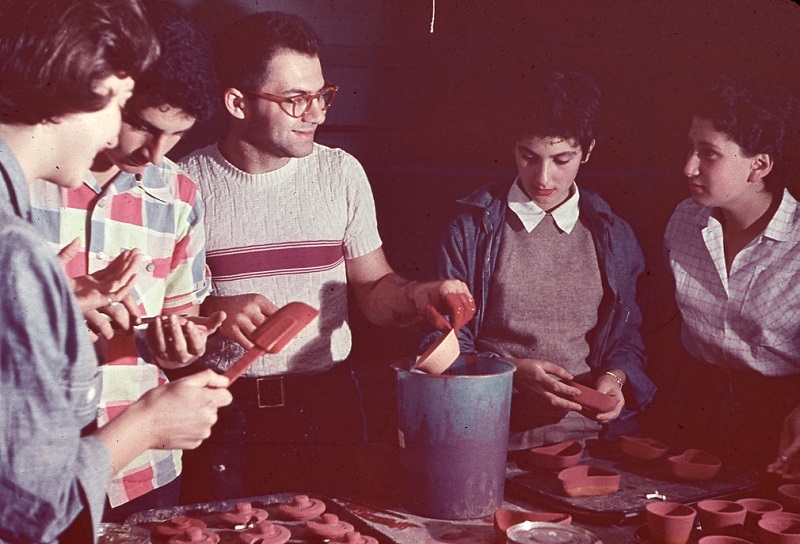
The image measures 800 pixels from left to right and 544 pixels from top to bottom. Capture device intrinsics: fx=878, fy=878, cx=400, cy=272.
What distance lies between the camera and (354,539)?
1329 mm

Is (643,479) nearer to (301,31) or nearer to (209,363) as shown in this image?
(209,363)

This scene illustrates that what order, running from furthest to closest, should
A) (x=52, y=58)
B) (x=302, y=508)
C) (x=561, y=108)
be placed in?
(x=561, y=108)
(x=302, y=508)
(x=52, y=58)

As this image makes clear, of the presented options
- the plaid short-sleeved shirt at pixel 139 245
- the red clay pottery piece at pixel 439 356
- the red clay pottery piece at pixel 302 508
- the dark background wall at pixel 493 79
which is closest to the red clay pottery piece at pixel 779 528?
the red clay pottery piece at pixel 439 356

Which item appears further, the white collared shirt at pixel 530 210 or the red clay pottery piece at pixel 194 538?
the white collared shirt at pixel 530 210

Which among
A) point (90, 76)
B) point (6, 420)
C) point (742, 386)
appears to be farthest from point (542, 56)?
point (6, 420)

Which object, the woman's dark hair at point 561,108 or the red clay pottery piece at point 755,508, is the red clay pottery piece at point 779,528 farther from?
the woman's dark hair at point 561,108

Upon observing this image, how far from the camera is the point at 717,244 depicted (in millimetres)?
2059

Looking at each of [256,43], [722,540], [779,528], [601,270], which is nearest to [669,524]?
[722,540]

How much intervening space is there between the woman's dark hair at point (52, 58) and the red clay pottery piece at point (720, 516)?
111cm

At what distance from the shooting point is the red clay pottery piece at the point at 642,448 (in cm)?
167

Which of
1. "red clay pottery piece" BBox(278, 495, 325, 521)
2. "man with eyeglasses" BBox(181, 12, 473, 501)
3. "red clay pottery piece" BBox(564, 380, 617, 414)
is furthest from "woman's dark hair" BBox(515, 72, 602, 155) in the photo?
"red clay pottery piece" BBox(278, 495, 325, 521)

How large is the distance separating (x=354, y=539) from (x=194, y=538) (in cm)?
24

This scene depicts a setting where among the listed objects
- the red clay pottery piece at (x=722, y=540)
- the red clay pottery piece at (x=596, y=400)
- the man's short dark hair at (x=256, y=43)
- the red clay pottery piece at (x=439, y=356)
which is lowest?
the red clay pottery piece at (x=722, y=540)

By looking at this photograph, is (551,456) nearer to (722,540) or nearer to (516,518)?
(516,518)
